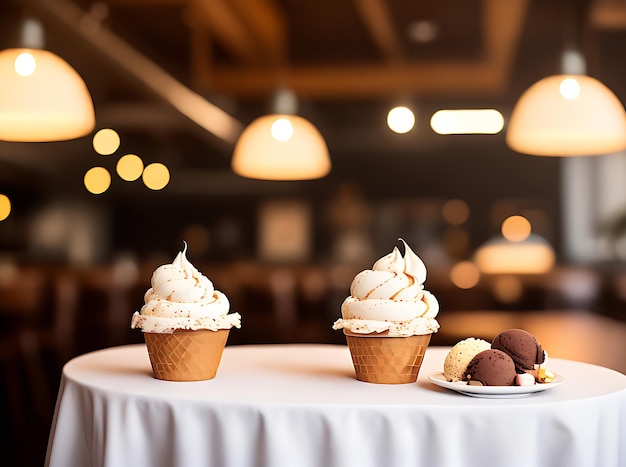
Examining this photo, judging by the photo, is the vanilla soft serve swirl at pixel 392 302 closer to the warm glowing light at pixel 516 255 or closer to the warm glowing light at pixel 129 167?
the warm glowing light at pixel 516 255

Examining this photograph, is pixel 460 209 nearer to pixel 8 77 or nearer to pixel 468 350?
pixel 8 77

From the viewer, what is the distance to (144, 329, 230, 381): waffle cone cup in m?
1.79

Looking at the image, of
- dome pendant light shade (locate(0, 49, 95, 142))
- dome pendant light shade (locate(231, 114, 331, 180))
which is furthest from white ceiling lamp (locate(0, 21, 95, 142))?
dome pendant light shade (locate(231, 114, 331, 180))

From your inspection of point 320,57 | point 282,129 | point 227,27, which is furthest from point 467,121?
point 282,129

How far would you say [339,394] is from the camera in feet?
5.48

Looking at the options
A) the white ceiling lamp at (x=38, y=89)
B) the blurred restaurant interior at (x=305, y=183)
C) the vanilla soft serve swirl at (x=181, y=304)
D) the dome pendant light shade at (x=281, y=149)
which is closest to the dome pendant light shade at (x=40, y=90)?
the white ceiling lamp at (x=38, y=89)

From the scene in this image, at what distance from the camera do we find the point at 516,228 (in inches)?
294

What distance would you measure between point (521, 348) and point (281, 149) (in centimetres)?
275

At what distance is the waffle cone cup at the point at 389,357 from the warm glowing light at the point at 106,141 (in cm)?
640

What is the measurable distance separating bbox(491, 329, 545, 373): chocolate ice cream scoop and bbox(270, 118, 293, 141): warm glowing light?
2.70m

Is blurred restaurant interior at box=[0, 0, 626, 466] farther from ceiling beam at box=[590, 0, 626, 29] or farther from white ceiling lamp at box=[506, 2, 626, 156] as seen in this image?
white ceiling lamp at box=[506, 2, 626, 156]

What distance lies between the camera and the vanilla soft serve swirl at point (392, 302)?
177 cm

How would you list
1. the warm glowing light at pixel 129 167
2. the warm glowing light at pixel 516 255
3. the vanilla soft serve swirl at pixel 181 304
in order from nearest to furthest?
the vanilla soft serve swirl at pixel 181 304 → the warm glowing light at pixel 516 255 → the warm glowing light at pixel 129 167

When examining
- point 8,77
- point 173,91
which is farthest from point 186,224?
point 8,77
